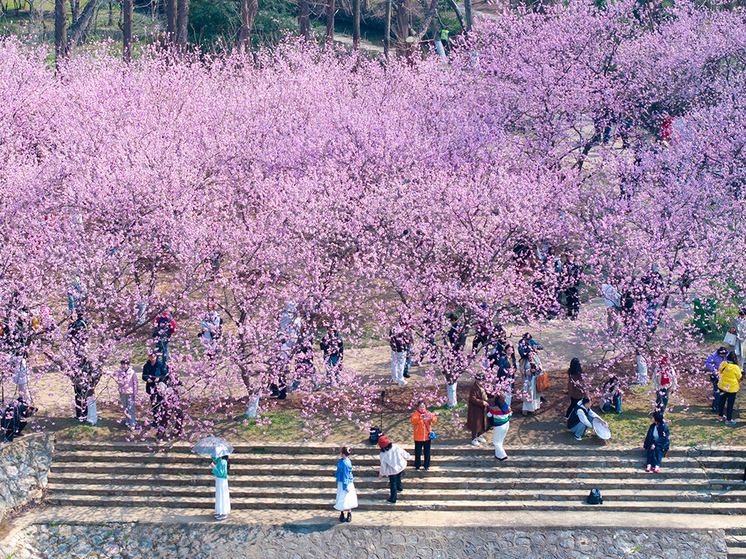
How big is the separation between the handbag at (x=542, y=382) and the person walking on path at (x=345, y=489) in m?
4.90

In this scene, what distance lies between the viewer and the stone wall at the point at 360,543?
46.4ft

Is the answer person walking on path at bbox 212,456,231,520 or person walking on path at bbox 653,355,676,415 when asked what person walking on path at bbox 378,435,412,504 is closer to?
person walking on path at bbox 212,456,231,520

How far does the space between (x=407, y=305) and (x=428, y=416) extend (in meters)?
3.93

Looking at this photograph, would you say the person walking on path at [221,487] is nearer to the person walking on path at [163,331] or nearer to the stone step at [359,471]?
the stone step at [359,471]

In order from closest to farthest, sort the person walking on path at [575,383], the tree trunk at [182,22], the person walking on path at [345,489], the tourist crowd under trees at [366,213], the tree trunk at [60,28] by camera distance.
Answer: the person walking on path at [345,489] < the person walking on path at [575,383] < the tourist crowd under trees at [366,213] < the tree trunk at [60,28] < the tree trunk at [182,22]

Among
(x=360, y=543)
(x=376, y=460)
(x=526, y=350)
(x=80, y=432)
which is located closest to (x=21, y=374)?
(x=80, y=432)

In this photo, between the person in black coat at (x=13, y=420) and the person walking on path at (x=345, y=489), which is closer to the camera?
the person walking on path at (x=345, y=489)

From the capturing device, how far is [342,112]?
2661 centimetres

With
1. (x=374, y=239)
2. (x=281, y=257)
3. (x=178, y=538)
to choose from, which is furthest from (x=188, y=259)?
(x=178, y=538)

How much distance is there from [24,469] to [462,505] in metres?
9.02

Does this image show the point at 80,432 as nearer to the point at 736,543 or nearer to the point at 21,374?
the point at 21,374

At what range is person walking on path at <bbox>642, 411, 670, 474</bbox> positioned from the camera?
1560 centimetres

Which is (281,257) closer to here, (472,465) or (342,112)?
(472,465)

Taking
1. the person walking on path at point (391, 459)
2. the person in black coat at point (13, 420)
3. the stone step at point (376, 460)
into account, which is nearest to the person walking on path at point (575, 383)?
the stone step at point (376, 460)
